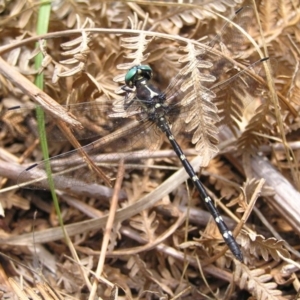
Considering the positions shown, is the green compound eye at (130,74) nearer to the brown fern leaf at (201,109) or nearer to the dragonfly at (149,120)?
the dragonfly at (149,120)

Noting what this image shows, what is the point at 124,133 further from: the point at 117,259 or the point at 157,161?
the point at 117,259

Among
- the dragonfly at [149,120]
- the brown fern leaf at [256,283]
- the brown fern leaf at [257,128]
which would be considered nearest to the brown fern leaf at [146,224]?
the dragonfly at [149,120]

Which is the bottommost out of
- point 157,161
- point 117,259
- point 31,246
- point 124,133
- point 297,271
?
point 297,271

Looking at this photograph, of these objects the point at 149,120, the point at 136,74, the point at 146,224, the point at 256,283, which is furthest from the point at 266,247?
the point at 136,74

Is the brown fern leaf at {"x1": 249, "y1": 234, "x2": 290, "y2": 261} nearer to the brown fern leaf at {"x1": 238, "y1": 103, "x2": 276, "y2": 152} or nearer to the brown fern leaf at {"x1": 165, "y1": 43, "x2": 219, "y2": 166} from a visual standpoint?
the brown fern leaf at {"x1": 165, "y1": 43, "x2": 219, "y2": 166}

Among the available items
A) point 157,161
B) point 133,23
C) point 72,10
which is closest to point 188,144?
point 157,161

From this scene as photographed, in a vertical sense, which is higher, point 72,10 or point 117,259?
point 72,10

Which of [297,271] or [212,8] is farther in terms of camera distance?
[212,8]
